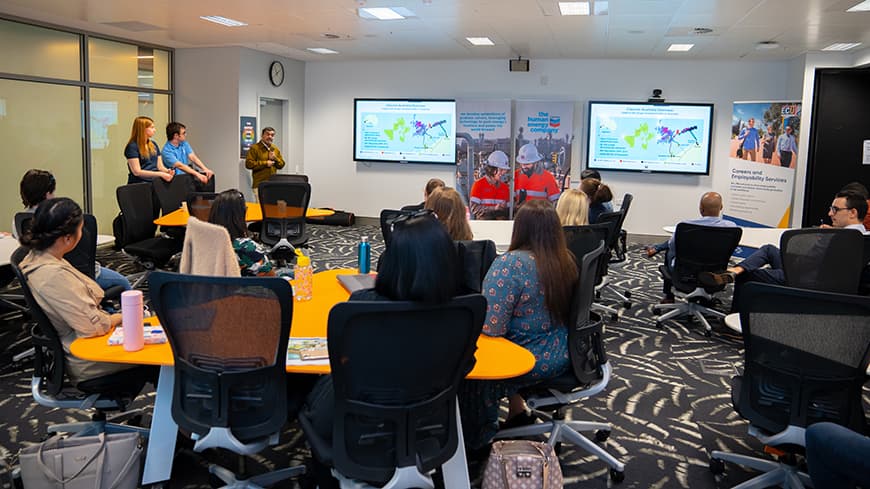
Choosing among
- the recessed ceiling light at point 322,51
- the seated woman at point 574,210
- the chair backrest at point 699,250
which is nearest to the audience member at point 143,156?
the recessed ceiling light at point 322,51

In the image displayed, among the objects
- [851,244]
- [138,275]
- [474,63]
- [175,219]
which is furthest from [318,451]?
[474,63]

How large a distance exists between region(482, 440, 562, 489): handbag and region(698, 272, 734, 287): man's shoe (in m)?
3.36

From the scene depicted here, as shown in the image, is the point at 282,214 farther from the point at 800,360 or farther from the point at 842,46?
the point at 842,46

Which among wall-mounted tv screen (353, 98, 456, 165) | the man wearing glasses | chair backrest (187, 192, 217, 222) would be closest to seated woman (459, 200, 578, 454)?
the man wearing glasses

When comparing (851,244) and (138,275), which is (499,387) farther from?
(138,275)

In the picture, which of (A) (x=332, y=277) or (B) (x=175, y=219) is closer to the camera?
(A) (x=332, y=277)

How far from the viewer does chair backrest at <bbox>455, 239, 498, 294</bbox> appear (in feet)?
11.6

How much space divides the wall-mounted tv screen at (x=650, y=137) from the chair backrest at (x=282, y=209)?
5.39 m

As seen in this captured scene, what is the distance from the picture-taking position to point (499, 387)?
323cm

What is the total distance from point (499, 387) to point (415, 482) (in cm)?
98

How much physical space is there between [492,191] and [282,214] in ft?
15.6

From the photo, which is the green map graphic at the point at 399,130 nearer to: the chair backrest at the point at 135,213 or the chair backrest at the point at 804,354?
the chair backrest at the point at 135,213

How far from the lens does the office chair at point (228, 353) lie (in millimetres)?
2408

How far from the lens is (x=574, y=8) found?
6.77m
